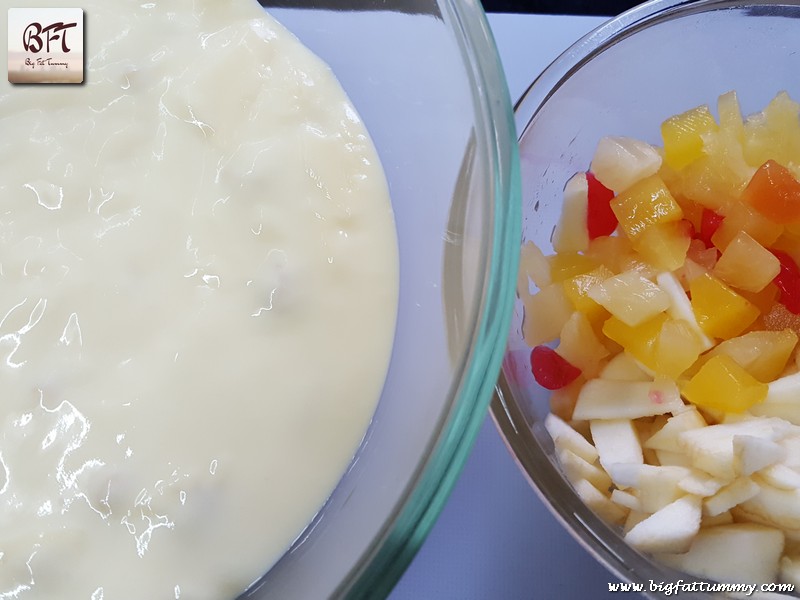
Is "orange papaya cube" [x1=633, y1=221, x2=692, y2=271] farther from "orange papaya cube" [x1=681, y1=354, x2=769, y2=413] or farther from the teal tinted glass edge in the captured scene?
the teal tinted glass edge

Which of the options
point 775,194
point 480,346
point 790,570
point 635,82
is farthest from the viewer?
point 635,82

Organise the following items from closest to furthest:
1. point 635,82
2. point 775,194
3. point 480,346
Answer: point 480,346 < point 775,194 < point 635,82

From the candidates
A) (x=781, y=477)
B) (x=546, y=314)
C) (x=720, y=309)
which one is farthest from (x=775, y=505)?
(x=546, y=314)

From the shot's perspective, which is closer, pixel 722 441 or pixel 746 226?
pixel 722 441

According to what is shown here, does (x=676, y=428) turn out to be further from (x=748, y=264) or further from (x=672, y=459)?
(x=748, y=264)

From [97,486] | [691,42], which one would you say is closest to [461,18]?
[691,42]

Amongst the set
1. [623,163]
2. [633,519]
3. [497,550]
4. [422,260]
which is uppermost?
[623,163]

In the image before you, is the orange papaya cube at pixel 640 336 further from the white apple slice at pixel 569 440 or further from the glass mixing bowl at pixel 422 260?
the glass mixing bowl at pixel 422 260
